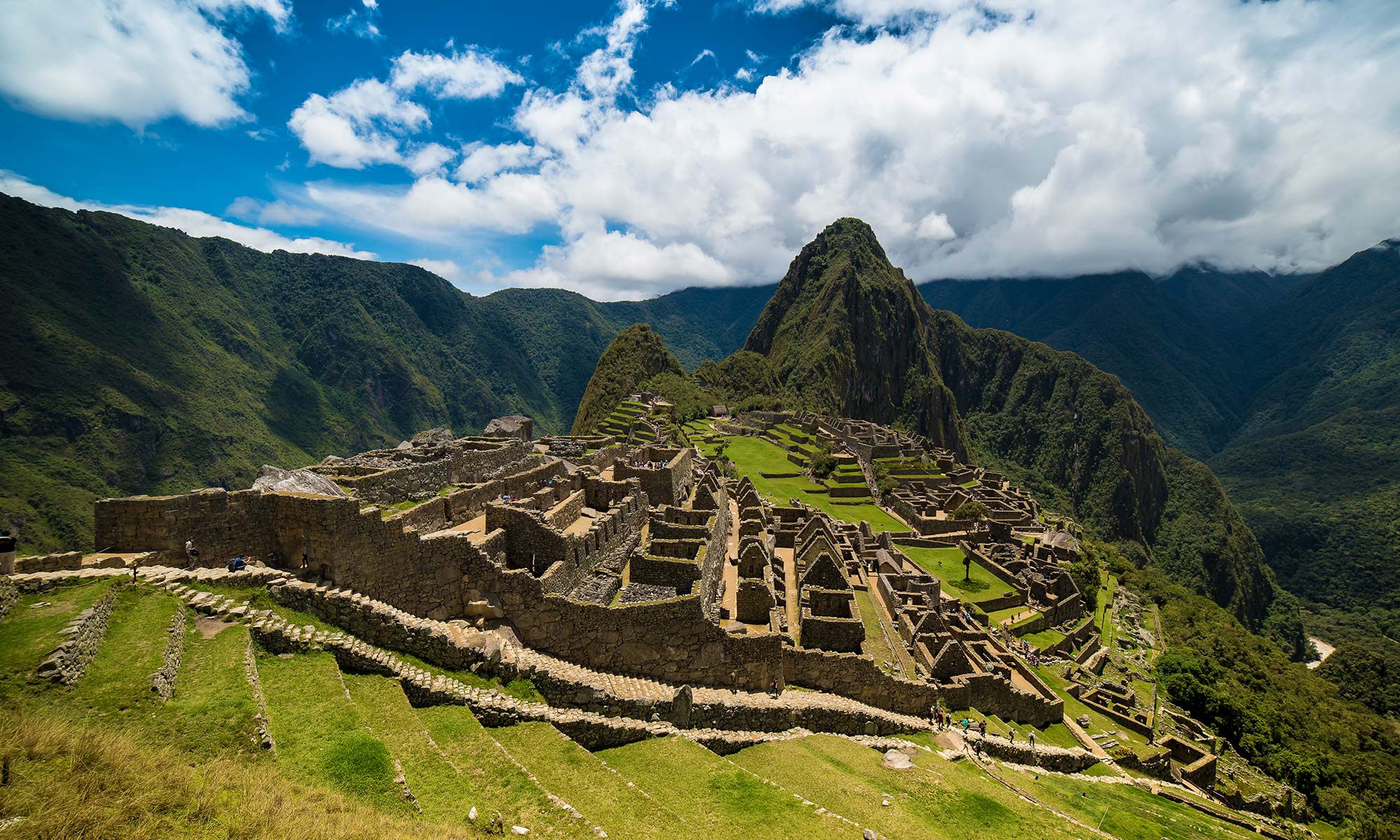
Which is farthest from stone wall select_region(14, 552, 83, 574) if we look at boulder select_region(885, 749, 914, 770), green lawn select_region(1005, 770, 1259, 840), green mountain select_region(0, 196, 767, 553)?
green mountain select_region(0, 196, 767, 553)

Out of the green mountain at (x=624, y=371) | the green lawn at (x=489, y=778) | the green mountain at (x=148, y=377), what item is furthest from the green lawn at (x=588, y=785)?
the green mountain at (x=624, y=371)

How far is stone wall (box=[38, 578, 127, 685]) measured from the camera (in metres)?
7.97

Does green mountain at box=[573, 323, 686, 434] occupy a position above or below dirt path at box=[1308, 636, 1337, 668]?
above

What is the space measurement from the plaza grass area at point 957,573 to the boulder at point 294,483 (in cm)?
3453

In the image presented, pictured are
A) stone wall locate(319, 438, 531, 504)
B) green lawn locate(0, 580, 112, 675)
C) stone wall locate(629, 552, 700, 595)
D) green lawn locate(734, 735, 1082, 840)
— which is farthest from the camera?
stone wall locate(319, 438, 531, 504)

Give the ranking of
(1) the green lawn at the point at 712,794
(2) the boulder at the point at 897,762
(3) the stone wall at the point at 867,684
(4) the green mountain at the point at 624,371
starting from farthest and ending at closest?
(4) the green mountain at the point at 624,371, (3) the stone wall at the point at 867,684, (2) the boulder at the point at 897,762, (1) the green lawn at the point at 712,794

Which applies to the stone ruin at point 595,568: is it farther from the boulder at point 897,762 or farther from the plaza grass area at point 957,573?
the plaza grass area at point 957,573

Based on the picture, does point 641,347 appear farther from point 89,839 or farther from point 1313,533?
point 1313,533

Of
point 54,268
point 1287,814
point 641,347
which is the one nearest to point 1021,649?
point 1287,814

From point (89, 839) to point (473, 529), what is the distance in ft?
39.2

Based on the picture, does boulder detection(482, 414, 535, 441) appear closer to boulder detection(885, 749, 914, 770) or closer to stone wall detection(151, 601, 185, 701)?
stone wall detection(151, 601, 185, 701)

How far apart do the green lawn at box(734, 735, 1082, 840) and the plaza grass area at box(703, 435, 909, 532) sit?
33.3 meters

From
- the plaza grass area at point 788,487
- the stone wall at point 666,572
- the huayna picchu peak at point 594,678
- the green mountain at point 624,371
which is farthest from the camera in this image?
the green mountain at point 624,371

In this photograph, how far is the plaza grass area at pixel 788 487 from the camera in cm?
5300
